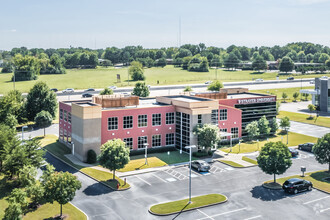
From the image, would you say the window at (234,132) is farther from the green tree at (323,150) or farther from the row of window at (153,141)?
the green tree at (323,150)

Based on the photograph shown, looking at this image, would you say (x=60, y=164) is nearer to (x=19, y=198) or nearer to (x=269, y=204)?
(x=19, y=198)

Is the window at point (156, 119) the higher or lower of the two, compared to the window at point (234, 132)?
higher

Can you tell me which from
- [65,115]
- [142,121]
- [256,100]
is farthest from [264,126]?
[65,115]

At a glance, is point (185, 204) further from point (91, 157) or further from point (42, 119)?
point (42, 119)

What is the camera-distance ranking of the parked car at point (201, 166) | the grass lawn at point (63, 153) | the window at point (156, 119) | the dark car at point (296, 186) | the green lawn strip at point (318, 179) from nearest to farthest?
the dark car at point (296, 186) → the green lawn strip at point (318, 179) → the grass lawn at point (63, 153) → the parked car at point (201, 166) → the window at point (156, 119)

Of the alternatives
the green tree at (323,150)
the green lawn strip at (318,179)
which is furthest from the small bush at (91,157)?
the green tree at (323,150)

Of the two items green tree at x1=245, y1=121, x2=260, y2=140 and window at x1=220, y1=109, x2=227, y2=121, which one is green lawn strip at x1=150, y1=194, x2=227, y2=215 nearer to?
window at x1=220, y1=109, x2=227, y2=121
